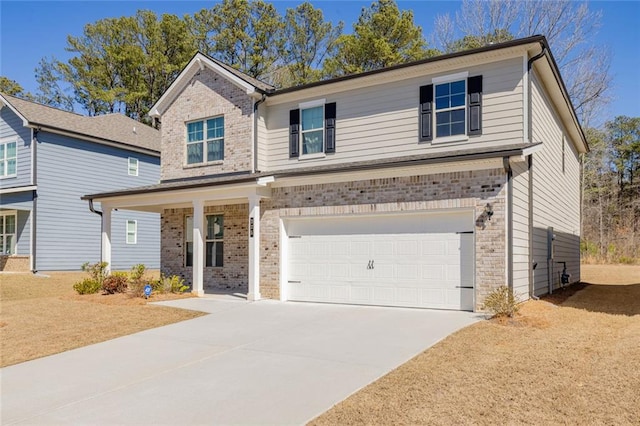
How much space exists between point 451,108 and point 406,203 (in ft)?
9.26

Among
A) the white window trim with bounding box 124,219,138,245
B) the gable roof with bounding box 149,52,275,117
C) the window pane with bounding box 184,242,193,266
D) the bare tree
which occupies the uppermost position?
the bare tree

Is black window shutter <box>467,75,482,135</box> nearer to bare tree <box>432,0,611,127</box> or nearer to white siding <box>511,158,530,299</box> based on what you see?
white siding <box>511,158,530,299</box>

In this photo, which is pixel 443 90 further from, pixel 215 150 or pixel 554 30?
pixel 554 30

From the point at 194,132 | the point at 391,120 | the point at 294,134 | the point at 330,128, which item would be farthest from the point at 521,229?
the point at 194,132

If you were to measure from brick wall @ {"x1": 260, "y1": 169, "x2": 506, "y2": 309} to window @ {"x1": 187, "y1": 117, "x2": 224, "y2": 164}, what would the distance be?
337 centimetres

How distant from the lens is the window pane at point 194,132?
54.0 ft

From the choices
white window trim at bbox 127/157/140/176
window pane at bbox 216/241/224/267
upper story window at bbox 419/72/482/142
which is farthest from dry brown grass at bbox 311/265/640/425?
white window trim at bbox 127/157/140/176

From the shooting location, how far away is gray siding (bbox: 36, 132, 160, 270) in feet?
71.0

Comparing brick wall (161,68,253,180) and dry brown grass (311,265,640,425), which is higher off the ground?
brick wall (161,68,253,180)

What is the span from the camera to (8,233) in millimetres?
22578

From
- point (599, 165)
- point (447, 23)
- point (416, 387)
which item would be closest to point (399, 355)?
point (416, 387)

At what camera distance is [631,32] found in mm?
21609

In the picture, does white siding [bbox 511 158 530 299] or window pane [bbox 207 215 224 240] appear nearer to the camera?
white siding [bbox 511 158 530 299]

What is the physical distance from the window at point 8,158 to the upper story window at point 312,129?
14858 millimetres
